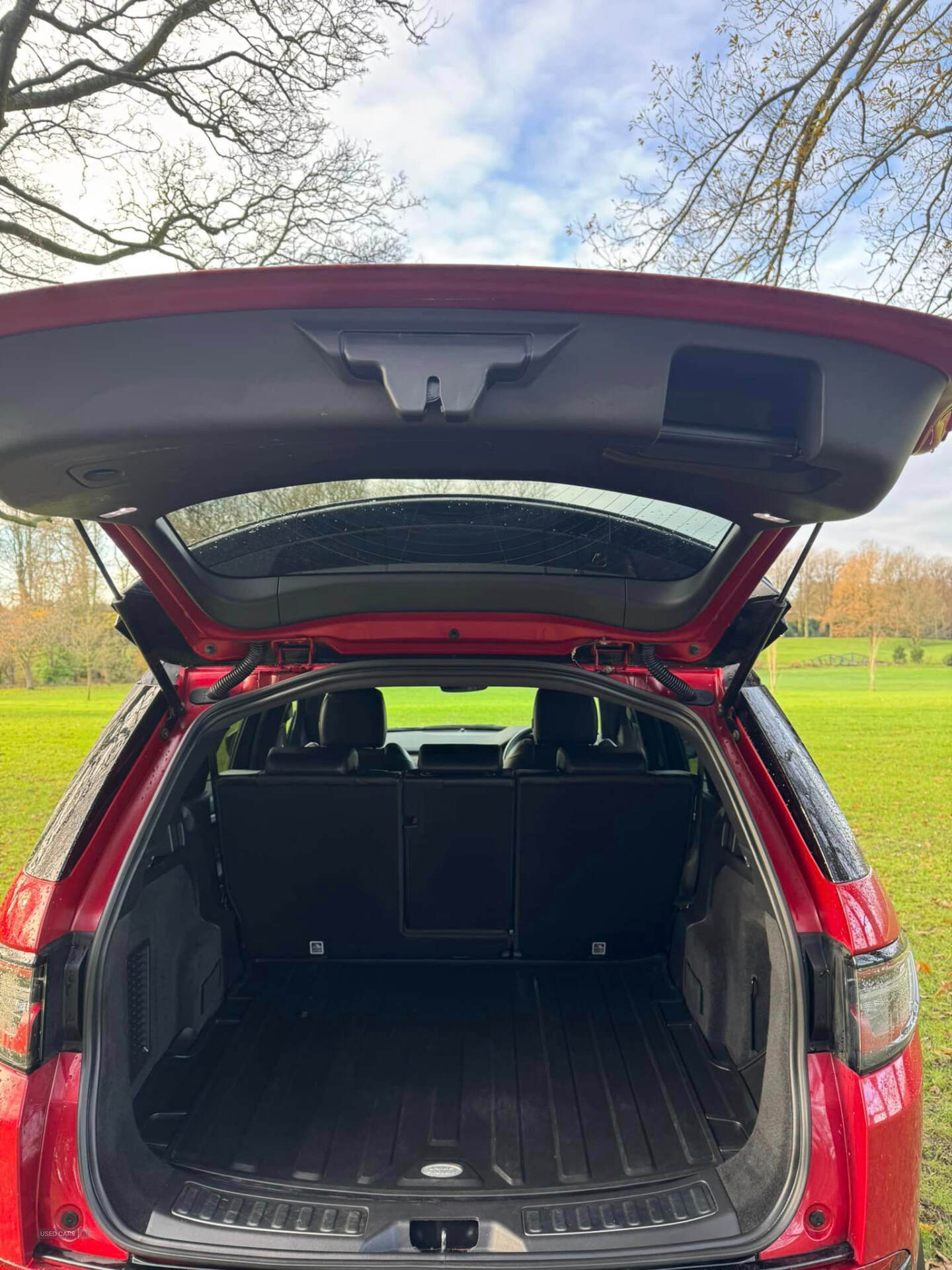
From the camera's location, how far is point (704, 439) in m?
1.11

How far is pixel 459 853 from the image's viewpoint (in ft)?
8.80

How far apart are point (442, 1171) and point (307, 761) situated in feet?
4.08

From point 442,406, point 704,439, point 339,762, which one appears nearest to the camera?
point 442,406

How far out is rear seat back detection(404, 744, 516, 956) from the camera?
103 inches

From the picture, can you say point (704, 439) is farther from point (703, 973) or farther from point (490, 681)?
point (703, 973)

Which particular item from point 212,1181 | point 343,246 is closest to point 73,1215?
point 212,1181

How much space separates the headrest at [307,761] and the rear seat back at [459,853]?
227mm

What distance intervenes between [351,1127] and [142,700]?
46.6 inches

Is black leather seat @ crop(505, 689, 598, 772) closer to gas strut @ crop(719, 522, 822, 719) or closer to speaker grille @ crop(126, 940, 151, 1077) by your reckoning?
gas strut @ crop(719, 522, 822, 719)

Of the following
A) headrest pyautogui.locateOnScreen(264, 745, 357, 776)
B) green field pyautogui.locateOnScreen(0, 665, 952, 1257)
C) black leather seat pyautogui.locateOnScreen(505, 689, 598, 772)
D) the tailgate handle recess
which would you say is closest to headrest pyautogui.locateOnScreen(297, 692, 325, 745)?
green field pyautogui.locateOnScreen(0, 665, 952, 1257)

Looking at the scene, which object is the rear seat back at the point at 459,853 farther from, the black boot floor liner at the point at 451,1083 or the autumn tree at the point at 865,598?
the autumn tree at the point at 865,598

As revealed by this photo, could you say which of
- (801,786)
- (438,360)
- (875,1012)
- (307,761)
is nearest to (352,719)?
(307,761)

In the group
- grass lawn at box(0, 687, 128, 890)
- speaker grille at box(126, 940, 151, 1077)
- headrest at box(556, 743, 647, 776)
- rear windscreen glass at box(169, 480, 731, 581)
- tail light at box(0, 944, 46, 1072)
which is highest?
rear windscreen glass at box(169, 480, 731, 581)

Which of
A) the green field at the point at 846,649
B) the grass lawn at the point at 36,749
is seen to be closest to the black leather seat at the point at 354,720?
the grass lawn at the point at 36,749
